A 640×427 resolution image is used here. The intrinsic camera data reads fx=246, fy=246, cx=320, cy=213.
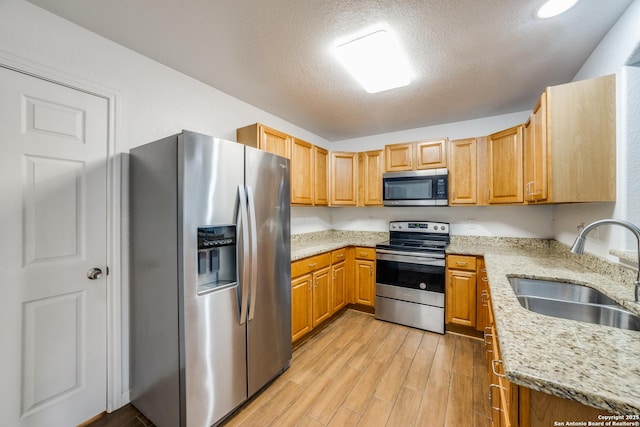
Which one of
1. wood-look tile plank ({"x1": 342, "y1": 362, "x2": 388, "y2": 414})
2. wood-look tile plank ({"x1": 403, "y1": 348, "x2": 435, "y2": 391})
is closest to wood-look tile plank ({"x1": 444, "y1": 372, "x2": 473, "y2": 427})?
wood-look tile plank ({"x1": 403, "y1": 348, "x2": 435, "y2": 391})

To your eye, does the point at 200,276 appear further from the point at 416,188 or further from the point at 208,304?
the point at 416,188

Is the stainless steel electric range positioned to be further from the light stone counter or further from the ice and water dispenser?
the ice and water dispenser

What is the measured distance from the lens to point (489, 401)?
1726mm

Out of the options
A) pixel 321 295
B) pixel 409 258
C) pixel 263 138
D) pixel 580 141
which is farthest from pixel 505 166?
pixel 263 138

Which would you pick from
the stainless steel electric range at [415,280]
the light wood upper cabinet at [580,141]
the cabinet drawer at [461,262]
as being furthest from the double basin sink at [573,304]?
the stainless steel electric range at [415,280]

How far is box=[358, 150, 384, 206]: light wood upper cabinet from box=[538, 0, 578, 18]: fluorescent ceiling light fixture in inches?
80.1

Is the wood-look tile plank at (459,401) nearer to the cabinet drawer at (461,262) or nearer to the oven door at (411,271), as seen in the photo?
the oven door at (411,271)

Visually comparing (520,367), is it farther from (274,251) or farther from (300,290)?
(300,290)

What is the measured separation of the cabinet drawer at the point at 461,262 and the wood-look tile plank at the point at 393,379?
1090 mm

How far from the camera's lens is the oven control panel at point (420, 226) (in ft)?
10.4

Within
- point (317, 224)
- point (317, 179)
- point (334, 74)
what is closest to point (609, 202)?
point (334, 74)

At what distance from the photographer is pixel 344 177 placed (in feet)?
11.6

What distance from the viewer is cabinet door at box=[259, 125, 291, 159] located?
240 centimetres

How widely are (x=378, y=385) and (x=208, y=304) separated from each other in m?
1.45
